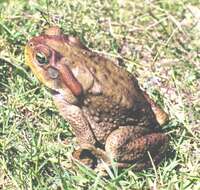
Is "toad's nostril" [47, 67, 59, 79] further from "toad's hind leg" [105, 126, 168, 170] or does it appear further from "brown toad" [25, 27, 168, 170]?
"toad's hind leg" [105, 126, 168, 170]

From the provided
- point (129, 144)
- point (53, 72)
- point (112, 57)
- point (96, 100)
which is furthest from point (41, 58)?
point (112, 57)


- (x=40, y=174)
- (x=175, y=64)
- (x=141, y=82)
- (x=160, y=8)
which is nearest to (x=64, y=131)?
(x=40, y=174)

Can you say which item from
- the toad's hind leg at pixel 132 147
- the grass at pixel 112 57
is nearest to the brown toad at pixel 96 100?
the toad's hind leg at pixel 132 147

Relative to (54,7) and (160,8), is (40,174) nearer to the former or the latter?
(54,7)

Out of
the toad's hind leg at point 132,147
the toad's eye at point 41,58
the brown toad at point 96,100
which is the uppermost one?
the toad's eye at point 41,58

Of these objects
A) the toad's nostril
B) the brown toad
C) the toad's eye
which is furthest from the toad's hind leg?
the toad's eye

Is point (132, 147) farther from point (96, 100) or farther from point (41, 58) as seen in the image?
point (41, 58)

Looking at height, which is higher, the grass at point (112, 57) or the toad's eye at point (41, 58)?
the toad's eye at point (41, 58)

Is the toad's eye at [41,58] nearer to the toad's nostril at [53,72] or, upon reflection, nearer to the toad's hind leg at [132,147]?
the toad's nostril at [53,72]
